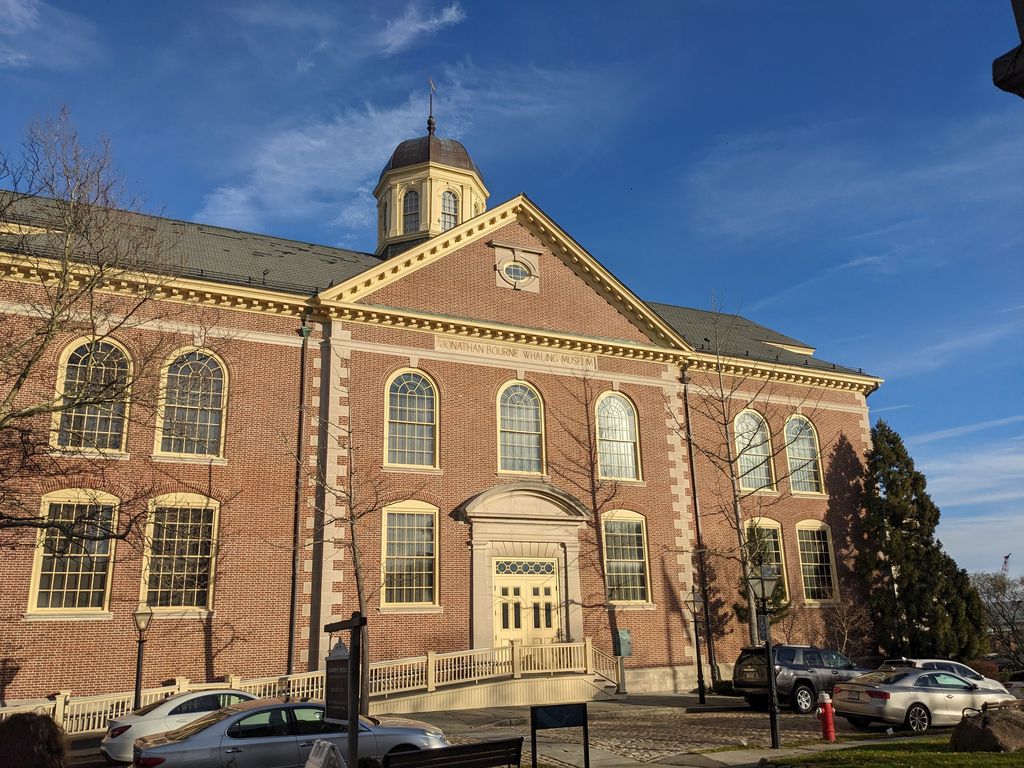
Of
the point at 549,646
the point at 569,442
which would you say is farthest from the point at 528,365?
the point at 549,646

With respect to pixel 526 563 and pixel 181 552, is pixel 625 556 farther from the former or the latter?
pixel 181 552

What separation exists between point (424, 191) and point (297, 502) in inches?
653

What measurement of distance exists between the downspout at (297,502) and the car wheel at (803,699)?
12194mm

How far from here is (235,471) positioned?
69.3 ft

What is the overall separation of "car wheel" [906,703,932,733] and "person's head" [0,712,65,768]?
50.2 ft

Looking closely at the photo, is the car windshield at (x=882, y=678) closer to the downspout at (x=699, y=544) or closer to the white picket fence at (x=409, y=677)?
the white picket fence at (x=409, y=677)

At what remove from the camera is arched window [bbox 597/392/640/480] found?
26.7 metres

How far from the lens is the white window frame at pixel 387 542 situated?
71.6ft

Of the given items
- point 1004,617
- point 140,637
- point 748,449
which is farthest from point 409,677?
point 1004,617

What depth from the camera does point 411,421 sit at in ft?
77.9

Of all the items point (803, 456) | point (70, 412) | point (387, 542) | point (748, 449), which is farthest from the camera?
point (803, 456)

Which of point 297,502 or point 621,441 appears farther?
point 621,441

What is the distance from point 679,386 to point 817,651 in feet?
34.8

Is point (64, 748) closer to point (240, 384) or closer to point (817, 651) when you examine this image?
point (240, 384)
